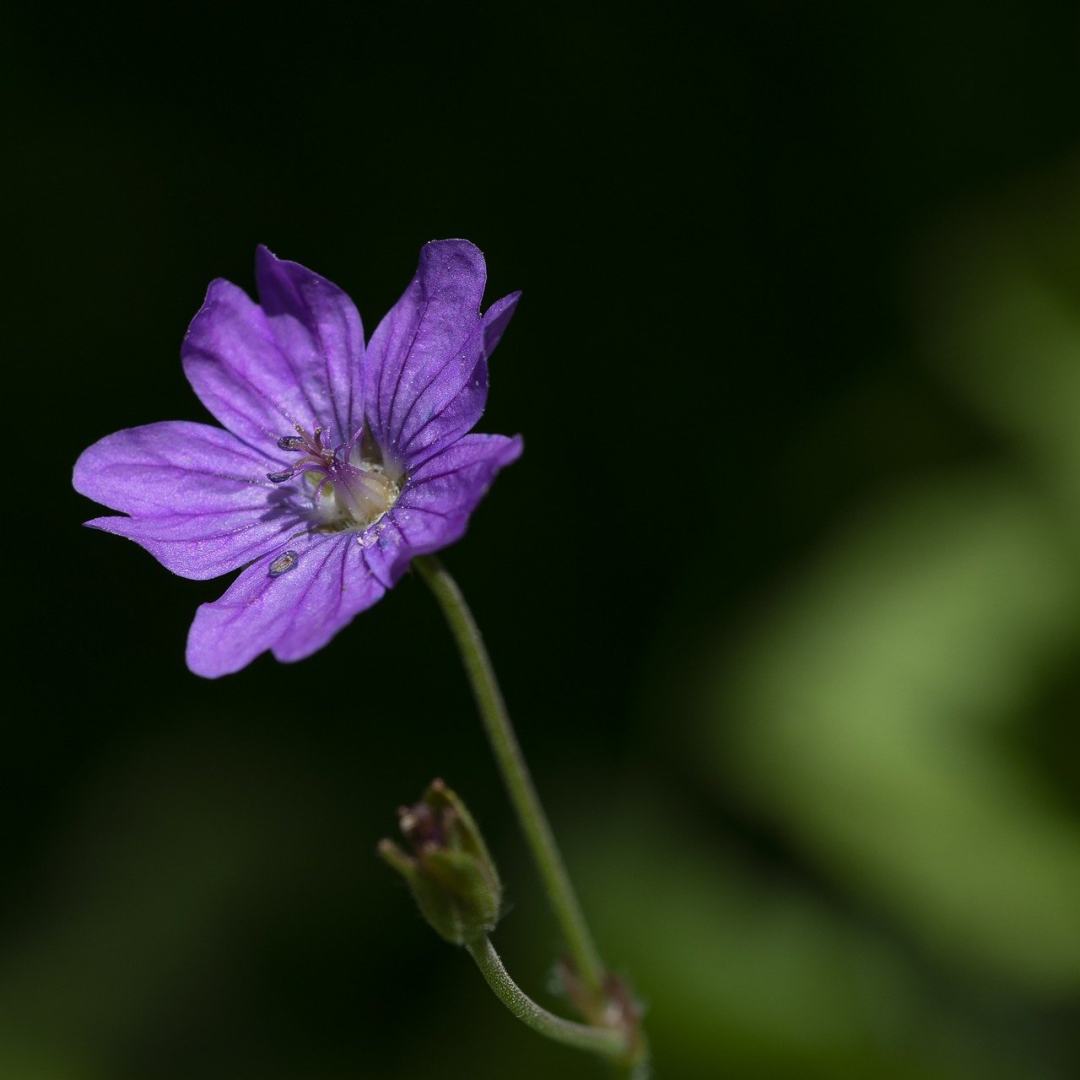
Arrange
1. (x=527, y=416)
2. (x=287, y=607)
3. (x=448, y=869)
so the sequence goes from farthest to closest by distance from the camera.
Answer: (x=527, y=416), (x=287, y=607), (x=448, y=869)

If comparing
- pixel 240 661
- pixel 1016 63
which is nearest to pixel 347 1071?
pixel 240 661

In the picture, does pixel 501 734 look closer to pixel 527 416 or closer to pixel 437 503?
pixel 437 503

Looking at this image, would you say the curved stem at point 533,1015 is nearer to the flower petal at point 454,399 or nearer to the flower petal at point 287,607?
the flower petal at point 287,607

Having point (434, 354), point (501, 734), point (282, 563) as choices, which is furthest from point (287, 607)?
point (434, 354)

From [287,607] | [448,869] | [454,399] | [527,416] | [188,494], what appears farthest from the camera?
[527,416]

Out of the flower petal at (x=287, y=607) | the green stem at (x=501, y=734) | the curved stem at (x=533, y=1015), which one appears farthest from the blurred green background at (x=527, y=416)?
the flower petal at (x=287, y=607)

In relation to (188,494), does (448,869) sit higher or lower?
lower

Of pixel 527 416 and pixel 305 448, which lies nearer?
pixel 305 448
